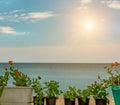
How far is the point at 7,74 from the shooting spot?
5.92 meters

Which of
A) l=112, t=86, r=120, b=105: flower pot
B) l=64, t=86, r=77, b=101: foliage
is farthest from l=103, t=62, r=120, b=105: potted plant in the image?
l=64, t=86, r=77, b=101: foliage

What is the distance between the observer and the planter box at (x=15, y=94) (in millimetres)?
5551

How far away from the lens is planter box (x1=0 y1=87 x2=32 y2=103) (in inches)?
219

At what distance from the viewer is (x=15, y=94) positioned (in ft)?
18.2

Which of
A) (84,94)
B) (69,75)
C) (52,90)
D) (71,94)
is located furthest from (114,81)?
(69,75)

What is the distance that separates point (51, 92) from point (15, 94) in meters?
0.93

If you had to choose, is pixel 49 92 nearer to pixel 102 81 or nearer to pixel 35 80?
pixel 35 80

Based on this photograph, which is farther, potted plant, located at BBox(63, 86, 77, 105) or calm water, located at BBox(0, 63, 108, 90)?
Result: calm water, located at BBox(0, 63, 108, 90)

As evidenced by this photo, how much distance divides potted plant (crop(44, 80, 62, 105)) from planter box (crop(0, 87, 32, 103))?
793 millimetres

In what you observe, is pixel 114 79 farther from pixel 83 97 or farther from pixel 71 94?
pixel 71 94

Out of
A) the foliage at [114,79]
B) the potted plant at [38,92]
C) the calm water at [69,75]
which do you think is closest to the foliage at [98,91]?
the foliage at [114,79]

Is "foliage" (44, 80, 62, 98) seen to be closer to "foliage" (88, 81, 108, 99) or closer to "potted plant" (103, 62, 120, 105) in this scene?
"foliage" (88, 81, 108, 99)

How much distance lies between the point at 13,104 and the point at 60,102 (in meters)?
1.43

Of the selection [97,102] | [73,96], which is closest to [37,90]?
[73,96]
